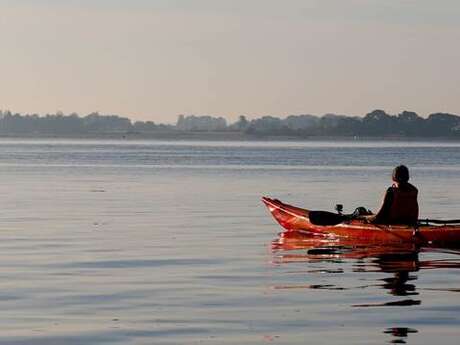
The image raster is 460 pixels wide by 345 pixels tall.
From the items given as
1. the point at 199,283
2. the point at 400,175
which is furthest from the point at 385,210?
the point at 199,283

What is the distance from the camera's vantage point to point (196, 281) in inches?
786

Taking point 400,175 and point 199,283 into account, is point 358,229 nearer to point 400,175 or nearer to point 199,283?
point 400,175

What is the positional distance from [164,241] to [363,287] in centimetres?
891

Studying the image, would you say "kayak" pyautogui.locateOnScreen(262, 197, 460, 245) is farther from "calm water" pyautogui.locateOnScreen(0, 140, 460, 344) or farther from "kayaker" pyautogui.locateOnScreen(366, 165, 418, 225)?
"calm water" pyautogui.locateOnScreen(0, 140, 460, 344)

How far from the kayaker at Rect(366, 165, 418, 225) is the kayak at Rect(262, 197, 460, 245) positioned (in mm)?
172

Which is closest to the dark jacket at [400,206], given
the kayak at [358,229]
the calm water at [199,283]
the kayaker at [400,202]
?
the kayaker at [400,202]

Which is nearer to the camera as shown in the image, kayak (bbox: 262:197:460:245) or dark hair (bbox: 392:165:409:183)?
kayak (bbox: 262:197:460:245)

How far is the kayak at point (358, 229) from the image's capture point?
25.5 m

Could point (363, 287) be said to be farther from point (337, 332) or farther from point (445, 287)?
point (337, 332)

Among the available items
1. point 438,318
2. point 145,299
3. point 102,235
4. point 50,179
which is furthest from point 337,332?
point 50,179

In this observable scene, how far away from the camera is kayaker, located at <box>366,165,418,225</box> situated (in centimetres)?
2589

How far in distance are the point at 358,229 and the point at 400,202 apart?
1548 mm

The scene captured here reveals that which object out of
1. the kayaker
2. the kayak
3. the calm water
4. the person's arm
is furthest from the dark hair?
the calm water

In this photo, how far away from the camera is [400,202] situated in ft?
85.6
